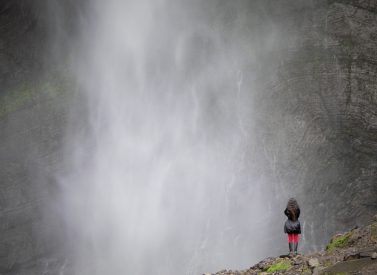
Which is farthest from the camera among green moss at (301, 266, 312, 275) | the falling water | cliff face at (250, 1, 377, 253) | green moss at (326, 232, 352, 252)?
the falling water

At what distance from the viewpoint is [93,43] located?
51875 mm

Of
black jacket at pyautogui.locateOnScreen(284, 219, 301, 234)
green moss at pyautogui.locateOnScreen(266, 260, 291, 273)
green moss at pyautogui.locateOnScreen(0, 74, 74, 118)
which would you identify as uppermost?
green moss at pyautogui.locateOnScreen(0, 74, 74, 118)

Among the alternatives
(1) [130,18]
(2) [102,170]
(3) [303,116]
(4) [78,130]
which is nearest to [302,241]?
(3) [303,116]

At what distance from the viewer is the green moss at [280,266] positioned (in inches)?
655

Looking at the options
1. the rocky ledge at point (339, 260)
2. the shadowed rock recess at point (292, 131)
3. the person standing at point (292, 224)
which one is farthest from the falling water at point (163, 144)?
the rocky ledge at point (339, 260)

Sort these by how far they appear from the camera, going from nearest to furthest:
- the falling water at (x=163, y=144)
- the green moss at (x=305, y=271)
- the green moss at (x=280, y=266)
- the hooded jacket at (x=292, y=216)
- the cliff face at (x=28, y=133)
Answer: the green moss at (x=305, y=271)
the green moss at (x=280, y=266)
the hooded jacket at (x=292, y=216)
the falling water at (x=163, y=144)
the cliff face at (x=28, y=133)

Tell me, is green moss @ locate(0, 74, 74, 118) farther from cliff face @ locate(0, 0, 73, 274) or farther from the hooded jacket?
the hooded jacket

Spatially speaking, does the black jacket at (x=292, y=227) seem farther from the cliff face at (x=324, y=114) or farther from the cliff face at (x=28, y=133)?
the cliff face at (x=28, y=133)

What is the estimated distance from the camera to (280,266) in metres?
16.9

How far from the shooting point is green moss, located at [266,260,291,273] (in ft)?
54.6

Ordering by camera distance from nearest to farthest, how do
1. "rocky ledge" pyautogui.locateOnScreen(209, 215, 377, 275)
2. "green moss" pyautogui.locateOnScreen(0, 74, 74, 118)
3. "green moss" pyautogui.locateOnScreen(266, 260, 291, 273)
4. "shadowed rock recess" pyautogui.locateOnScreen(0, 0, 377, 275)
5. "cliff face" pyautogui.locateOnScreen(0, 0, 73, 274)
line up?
"rocky ledge" pyautogui.locateOnScreen(209, 215, 377, 275)
"green moss" pyautogui.locateOnScreen(266, 260, 291, 273)
"shadowed rock recess" pyautogui.locateOnScreen(0, 0, 377, 275)
"cliff face" pyautogui.locateOnScreen(0, 0, 73, 274)
"green moss" pyautogui.locateOnScreen(0, 74, 74, 118)

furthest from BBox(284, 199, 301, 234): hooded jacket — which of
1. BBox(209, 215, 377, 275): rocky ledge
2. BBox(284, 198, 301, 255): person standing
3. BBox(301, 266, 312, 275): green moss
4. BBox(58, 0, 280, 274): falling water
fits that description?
BBox(58, 0, 280, 274): falling water

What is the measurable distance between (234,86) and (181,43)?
693 cm

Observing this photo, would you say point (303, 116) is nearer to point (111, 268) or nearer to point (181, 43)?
point (181, 43)
